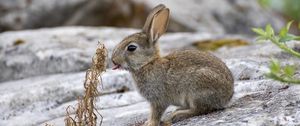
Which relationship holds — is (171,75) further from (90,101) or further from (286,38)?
(286,38)

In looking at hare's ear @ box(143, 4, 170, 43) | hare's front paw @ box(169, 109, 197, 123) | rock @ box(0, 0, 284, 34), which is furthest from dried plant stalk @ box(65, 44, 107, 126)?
rock @ box(0, 0, 284, 34)

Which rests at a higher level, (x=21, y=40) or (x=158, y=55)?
(x=21, y=40)

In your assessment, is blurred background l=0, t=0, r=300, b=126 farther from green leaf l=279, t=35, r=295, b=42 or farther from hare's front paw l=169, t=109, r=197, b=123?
green leaf l=279, t=35, r=295, b=42

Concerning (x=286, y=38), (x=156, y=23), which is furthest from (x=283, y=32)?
(x=156, y=23)

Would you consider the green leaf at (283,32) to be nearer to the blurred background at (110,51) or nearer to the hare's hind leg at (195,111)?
the blurred background at (110,51)

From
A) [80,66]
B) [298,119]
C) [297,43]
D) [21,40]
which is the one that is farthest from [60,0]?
[298,119]

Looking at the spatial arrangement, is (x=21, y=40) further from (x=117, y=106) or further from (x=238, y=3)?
(x=238, y=3)

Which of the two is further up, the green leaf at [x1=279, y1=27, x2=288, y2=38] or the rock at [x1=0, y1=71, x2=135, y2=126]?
the rock at [x1=0, y1=71, x2=135, y2=126]
